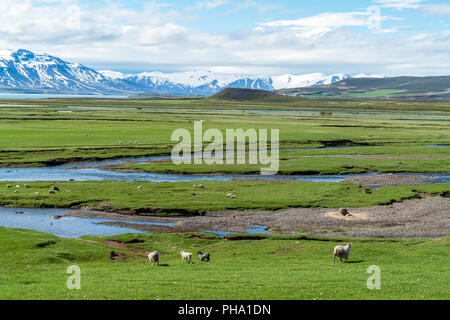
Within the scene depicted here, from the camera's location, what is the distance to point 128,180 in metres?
65.3

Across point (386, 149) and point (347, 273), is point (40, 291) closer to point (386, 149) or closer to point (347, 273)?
point (347, 273)

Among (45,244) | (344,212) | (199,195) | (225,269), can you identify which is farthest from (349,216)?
(45,244)

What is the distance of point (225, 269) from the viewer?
2697 centimetres

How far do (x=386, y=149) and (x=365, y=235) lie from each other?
64.5 metres

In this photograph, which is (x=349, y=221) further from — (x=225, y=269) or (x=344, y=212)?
(x=225, y=269)

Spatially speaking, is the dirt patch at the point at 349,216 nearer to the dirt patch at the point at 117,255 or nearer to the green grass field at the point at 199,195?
the green grass field at the point at 199,195

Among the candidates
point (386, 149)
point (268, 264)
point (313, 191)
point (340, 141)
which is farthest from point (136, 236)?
point (340, 141)

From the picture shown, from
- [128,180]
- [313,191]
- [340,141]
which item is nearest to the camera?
[313,191]

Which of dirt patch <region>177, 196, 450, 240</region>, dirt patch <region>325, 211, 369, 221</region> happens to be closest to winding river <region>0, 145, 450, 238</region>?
dirt patch <region>177, 196, 450, 240</region>

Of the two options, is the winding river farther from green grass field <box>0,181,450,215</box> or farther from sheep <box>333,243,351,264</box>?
sheep <box>333,243,351,264</box>

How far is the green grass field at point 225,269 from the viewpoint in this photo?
2045cm

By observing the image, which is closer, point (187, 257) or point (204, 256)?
point (187, 257)

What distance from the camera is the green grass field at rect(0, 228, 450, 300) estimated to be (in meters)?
20.5

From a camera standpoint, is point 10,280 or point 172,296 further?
point 10,280
